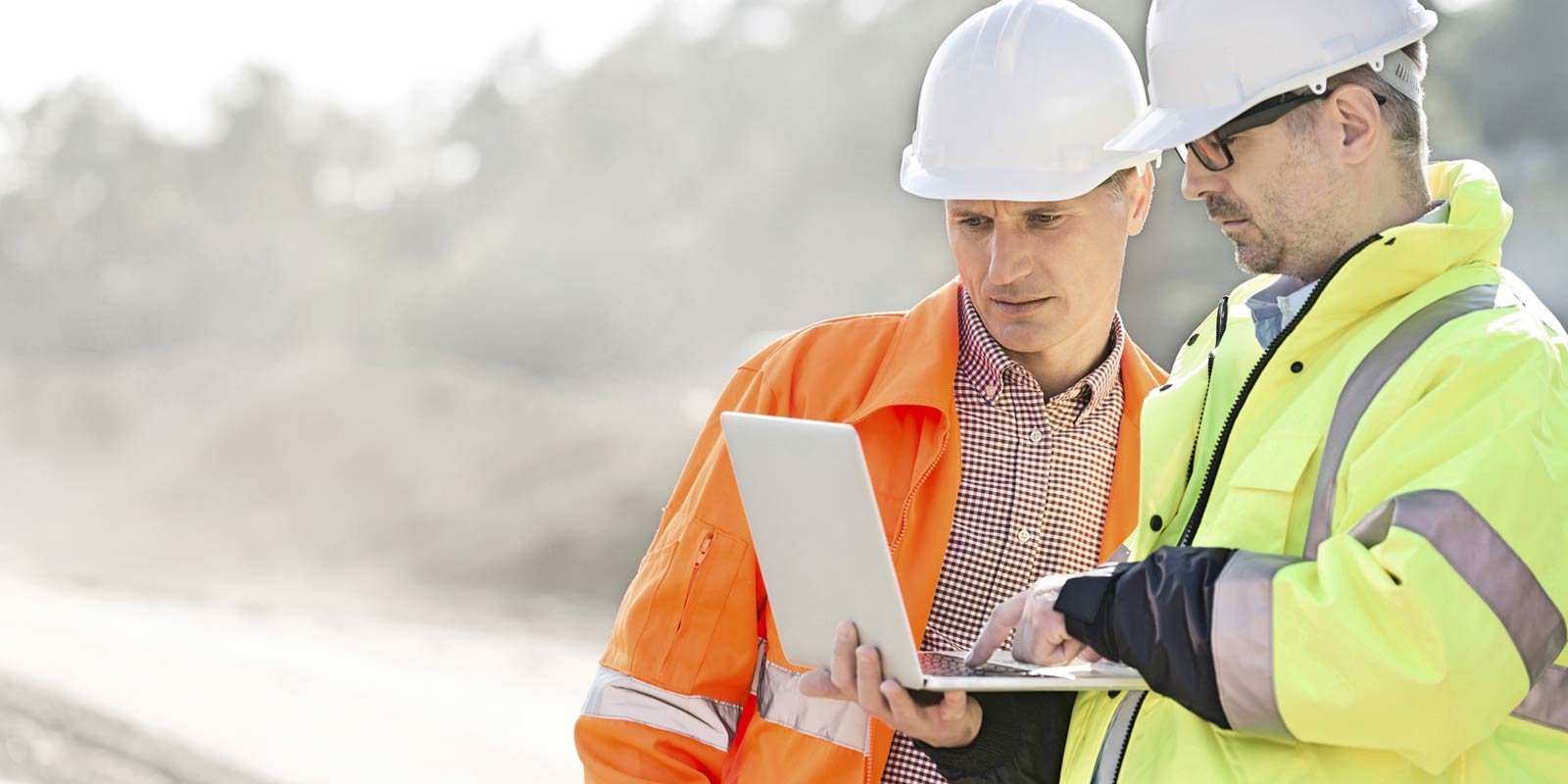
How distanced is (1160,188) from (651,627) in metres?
13.7

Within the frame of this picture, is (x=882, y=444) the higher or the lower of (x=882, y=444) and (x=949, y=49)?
the lower

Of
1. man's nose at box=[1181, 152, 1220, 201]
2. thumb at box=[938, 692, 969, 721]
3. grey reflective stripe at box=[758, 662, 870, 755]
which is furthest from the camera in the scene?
grey reflective stripe at box=[758, 662, 870, 755]

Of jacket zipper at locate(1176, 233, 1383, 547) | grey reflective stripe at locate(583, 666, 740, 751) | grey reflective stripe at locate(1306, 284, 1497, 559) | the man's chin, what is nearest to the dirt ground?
grey reflective stripe at locate(583, 666, 740, 751)

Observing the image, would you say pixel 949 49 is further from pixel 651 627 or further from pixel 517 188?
pixel 517 188

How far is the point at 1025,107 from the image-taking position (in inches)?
112

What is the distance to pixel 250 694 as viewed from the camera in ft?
33.6

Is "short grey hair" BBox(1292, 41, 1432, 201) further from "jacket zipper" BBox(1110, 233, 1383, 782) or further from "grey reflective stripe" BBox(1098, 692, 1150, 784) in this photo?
"grey reflective stripe" BBox(1098, 692, 1150, 784)

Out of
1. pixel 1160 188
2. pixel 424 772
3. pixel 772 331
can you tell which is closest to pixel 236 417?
pixel 772 331

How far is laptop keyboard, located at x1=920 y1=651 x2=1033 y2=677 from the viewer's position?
2.05 meters

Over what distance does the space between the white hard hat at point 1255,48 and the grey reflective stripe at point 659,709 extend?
45.6 inches

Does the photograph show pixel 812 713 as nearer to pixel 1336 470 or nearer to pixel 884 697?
pixel 884 697

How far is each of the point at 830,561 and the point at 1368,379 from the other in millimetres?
664

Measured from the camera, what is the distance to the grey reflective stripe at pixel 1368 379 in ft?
6.04

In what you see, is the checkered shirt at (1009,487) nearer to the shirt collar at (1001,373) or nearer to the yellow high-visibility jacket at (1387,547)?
the shirt collar at (1001,373)
